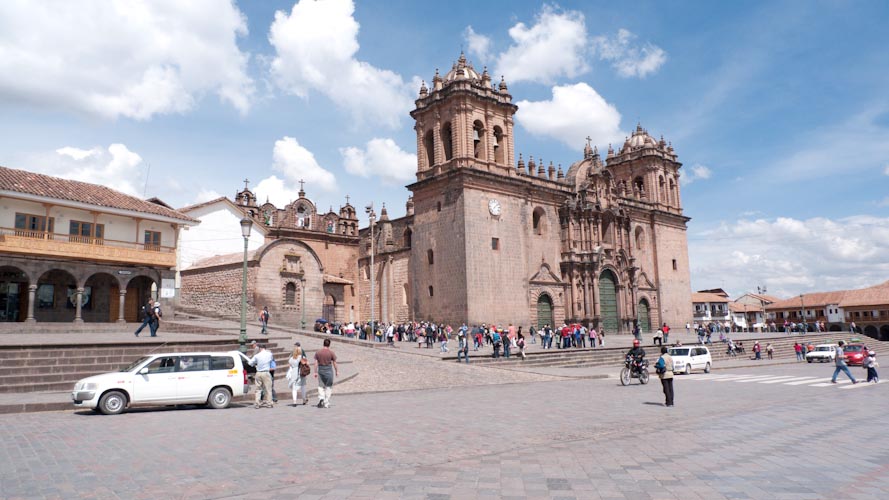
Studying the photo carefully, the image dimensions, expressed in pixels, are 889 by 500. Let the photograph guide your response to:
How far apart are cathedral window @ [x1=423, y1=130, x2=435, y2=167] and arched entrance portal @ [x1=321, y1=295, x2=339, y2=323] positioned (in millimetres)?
11793

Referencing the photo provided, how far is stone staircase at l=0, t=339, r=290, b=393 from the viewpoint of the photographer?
46.1ft

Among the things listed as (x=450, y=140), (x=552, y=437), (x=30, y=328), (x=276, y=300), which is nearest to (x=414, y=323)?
(x=276, y=300)

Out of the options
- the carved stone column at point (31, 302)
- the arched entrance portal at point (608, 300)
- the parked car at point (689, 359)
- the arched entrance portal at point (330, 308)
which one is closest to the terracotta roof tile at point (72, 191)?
the carved stone column at point (31, 302)

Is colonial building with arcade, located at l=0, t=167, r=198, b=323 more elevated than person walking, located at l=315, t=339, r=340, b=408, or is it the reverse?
colonial building with arcade, located at l=0, t=167, r=198, b=323

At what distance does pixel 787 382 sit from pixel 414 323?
22.6 meters

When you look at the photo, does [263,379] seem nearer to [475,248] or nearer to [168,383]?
[168,383]

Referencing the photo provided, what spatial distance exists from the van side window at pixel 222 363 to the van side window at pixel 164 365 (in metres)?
0.75

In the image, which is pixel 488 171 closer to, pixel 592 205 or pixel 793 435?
pixel 592 205

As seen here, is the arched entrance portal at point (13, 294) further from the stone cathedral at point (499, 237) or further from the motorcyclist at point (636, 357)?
the motorcyclist at point (636, 357)

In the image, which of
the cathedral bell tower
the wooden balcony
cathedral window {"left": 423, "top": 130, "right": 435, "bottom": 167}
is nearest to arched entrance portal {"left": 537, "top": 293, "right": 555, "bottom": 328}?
the cathedral bell tower

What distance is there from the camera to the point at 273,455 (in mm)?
7371

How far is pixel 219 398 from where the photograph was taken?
12.7 metres

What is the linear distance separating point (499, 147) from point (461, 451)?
32401mm

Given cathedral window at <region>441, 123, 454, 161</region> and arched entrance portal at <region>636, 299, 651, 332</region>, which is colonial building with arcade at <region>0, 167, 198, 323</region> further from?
arched entrance portal at <region>636, 299, 651, 332</region>
